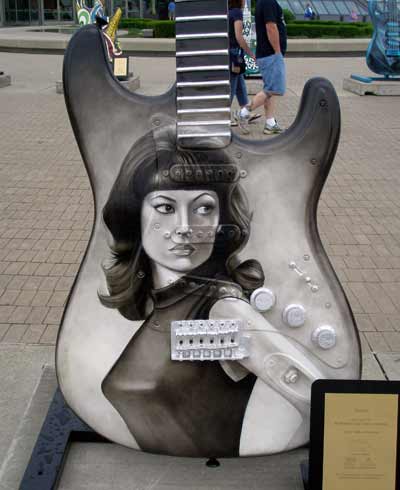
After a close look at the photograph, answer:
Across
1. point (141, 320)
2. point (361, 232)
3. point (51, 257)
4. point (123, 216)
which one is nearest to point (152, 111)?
point (123, 216)

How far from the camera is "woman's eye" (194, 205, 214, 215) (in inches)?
82.7

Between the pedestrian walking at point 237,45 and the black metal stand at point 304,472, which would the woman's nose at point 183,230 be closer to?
the black metal stand at point 304,472

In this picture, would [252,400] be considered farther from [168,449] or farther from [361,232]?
[361,232]

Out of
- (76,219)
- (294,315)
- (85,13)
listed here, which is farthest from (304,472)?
(85,13)

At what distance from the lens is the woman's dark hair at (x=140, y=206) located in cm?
207

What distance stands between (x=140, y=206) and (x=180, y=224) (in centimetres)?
14

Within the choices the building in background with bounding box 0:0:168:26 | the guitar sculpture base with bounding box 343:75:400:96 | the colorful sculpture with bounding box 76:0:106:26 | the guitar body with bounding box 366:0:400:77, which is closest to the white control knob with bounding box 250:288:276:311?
the guitar body with bounding box 366:0:400:77

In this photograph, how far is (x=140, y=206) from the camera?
2.11 m

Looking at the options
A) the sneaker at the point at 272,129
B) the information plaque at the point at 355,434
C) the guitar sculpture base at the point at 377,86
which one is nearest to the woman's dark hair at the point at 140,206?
the information plaque at the point at 355,434

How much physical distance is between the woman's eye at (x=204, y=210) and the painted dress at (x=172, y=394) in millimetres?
311

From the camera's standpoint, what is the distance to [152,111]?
2.09 m

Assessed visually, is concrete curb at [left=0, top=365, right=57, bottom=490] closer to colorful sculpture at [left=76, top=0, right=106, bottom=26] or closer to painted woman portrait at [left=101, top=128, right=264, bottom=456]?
painted woman portrait at [left=101, top=128, right=264, bottom=456]

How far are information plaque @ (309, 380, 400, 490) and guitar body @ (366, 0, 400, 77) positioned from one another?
9494 mm

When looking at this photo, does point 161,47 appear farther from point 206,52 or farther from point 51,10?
point 51,10
